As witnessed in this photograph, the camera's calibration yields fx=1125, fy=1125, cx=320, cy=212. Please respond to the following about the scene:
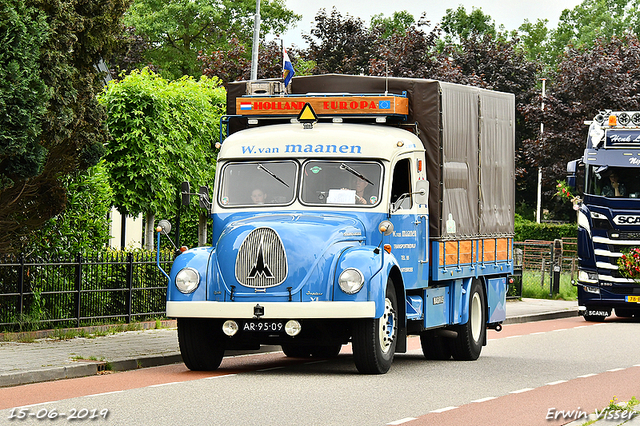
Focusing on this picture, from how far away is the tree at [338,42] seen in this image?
49.1 m

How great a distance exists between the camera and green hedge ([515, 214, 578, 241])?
157 feet

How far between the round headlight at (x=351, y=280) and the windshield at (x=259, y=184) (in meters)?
1.67

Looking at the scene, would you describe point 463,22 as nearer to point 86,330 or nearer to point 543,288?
point 543,288

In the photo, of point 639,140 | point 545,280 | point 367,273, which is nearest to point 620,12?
point 545,280

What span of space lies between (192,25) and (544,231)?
886 inches

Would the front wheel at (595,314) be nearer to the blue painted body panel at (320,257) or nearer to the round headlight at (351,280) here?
the blue painted body panel at (320,257)

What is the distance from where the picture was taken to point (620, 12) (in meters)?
84.3

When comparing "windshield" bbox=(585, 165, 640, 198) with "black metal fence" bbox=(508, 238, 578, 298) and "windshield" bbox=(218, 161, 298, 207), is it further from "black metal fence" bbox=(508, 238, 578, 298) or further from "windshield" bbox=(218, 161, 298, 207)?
"windshield" bbox=(218, 161, 298, 207)

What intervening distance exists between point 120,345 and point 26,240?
2.85 metres

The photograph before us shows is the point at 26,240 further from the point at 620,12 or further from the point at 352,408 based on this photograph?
the point at 620,12

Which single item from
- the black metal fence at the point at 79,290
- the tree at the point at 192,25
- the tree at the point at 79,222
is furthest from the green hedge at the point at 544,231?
the tree at the point at 79,222

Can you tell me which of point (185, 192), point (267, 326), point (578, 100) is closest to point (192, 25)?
point (578, 100)

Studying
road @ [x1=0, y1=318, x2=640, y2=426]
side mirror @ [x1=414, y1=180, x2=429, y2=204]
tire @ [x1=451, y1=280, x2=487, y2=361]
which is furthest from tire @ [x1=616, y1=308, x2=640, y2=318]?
side mirror @ [x1=414, y1=180, x2=429, y2=204]

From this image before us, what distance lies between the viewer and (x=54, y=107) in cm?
1584
